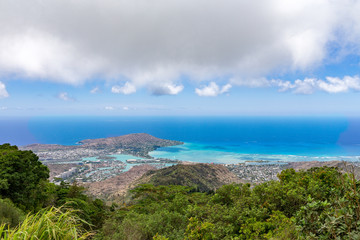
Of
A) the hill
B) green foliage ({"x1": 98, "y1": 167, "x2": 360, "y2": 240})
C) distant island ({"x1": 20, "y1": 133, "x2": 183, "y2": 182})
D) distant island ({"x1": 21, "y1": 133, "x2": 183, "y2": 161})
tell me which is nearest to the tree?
distant island ({"x1": 20, "y1": 133, "x2": 183, "y2": 182})

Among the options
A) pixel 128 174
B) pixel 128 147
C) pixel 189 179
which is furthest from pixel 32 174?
pixel 128 147

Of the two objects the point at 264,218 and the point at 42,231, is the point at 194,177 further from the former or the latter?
the point at 42,231

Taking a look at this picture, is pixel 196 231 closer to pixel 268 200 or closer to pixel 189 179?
pixel 268 200

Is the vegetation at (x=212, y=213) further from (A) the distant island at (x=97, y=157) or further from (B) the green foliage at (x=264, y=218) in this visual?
(A) the distant island at (x=97, y=157)

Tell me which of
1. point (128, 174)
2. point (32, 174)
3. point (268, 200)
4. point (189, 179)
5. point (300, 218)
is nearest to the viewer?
point (300, 218)

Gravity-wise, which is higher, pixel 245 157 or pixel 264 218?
pixel 264 218

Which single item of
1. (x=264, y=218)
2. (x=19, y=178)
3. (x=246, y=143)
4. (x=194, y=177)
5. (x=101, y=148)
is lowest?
(x=101, y=148)

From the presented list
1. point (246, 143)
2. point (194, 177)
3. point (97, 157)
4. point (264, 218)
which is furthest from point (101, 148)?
point (264, 218)
